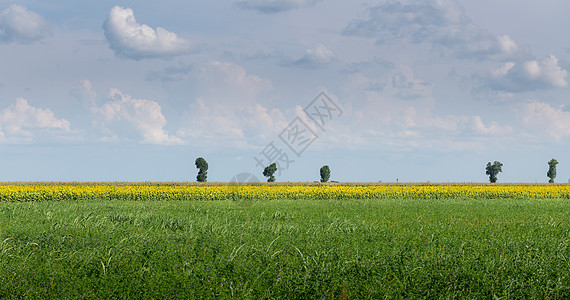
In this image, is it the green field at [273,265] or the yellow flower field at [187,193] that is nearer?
the green field at [273,265]

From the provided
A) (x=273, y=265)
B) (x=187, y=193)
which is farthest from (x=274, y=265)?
(x=187, y=193)

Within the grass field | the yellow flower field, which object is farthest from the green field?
the yellow flower field

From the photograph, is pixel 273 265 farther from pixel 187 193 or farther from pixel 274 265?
pixel 187 193

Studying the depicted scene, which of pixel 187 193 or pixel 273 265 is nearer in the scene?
pixel 273 265

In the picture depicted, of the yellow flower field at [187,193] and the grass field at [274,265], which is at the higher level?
the yellow flower field at [187,193]

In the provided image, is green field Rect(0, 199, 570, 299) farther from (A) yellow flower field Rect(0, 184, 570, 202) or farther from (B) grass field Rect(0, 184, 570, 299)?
(A) yellow flower field Rect(0, 184, 570, 202)

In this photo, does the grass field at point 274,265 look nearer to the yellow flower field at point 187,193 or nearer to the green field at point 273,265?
the green field at point 273,265

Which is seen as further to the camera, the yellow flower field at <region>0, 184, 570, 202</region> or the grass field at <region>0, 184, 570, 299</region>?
the yellow flower field at <region>0, 184, 570, 202</region>

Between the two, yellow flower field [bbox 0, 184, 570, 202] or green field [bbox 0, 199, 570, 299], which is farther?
yellow flower field [bbox 0, 184, 570, 202]

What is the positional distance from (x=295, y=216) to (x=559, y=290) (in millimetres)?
10201

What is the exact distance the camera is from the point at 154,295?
7891 mm

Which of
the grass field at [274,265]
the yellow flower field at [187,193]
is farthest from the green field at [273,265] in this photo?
the yellow flower field at [187,193]

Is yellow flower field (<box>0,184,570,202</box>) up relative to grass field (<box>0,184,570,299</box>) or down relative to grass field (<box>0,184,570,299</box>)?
up

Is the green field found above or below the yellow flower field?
below
